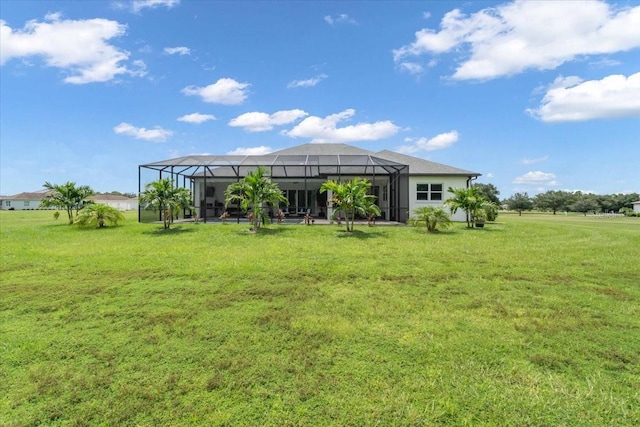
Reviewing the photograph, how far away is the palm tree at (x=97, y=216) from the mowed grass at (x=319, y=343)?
7.83 meters

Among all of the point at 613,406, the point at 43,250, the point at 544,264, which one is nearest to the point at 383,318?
the point at 613,406

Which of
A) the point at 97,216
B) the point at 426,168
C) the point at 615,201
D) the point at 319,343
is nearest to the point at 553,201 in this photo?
the point at 615,201

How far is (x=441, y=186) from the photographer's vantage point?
22.4 meters

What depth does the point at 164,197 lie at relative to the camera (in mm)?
14156

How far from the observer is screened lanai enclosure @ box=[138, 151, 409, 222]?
18.3 m

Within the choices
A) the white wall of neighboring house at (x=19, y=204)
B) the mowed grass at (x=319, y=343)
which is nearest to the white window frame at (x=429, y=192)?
the mowed grass at (x=319, y=343)

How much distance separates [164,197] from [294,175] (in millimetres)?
9974

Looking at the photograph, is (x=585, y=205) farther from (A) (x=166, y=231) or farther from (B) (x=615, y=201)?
(A) (x=166, y=231)

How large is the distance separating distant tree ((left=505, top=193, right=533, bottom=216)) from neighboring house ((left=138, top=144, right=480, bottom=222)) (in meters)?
59.2

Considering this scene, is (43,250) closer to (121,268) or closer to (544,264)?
(121,268)

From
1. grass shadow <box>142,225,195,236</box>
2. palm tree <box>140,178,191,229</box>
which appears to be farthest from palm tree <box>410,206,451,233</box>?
palm tree <box>140,178,191,229</box>

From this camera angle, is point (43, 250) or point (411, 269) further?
point (43, 250)

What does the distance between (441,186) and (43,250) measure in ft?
68.2

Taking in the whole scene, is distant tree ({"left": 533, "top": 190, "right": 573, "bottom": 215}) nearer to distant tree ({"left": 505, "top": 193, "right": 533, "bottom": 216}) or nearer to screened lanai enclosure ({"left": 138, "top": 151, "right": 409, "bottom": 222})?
distant tree ({"left": 505, "top": 193, "right": 533, "bottom": 216})
